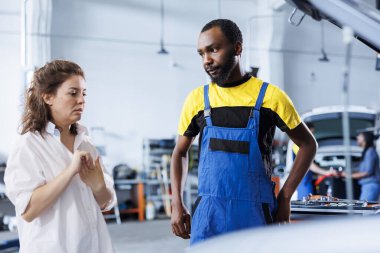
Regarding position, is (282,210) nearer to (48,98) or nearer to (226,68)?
(226,68)

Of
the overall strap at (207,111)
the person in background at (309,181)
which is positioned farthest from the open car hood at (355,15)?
the person in background at (309,181)

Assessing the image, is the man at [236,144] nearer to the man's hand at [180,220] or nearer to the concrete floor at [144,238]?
the man's hand at [180,220]

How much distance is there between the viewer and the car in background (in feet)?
18.5

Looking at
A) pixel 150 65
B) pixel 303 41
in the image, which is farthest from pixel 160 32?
pixel 303 41

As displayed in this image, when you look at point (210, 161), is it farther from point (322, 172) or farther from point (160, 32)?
point (160, 32)

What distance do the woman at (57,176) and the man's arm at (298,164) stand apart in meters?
0.51

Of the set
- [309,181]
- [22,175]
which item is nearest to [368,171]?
[309,181]

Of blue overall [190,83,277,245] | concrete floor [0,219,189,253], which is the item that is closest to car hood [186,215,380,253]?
blue overall [190,83,277,245]

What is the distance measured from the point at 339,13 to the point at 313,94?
31.1ft

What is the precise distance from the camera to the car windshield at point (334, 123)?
5.86m

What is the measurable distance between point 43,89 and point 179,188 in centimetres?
54

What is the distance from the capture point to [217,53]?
140 cm

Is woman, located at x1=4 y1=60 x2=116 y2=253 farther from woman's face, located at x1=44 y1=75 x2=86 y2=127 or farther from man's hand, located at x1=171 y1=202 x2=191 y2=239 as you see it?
man's hand, located at x1=171 y1=202 x2=191 y2=239

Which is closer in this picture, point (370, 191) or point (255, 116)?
point (255, 116)
